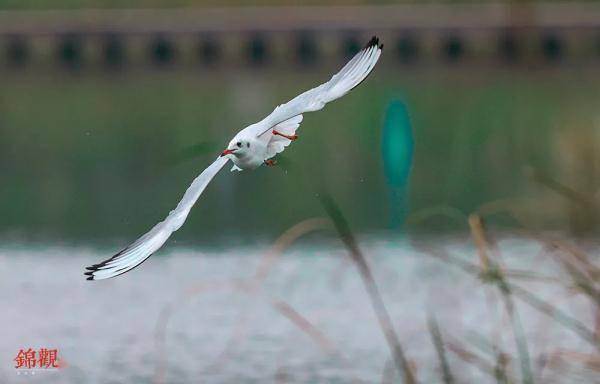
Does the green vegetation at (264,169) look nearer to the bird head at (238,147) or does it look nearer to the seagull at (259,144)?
the seagull at (259,144)

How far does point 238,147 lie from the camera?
3254 millimetres

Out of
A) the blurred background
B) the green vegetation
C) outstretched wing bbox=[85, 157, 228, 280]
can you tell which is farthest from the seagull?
the green vegetation

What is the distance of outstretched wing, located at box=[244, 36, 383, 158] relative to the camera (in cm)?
305

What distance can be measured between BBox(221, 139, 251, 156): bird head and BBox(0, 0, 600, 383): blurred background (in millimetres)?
196

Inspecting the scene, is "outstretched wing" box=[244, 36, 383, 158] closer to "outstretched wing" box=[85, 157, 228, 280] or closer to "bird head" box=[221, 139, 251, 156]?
"bird head" box=[221, 139, 251, 156]

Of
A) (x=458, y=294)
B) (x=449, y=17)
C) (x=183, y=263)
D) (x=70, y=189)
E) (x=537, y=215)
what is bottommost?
(x=458, y=294)

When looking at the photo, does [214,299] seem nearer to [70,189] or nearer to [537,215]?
[537,215]

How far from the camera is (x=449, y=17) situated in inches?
1091

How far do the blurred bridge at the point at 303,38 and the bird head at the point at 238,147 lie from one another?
76.7 feet

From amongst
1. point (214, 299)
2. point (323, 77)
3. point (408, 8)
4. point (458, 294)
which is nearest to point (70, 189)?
point (214, 299)

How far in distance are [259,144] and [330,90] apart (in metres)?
0.29

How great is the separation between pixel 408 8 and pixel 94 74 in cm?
618

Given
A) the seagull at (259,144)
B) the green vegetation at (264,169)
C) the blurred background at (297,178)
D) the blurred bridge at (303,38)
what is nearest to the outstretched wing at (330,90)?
the seagull at (259,144)

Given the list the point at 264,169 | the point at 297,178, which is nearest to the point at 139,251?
the point at 297,178
